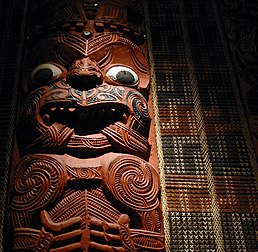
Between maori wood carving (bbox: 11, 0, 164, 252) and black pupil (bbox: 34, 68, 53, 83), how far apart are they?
0.04 feet

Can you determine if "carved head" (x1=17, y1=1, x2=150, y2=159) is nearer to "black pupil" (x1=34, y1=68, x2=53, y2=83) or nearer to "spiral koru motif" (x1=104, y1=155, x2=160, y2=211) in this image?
"black pupil" (x1=34, y1=68, x2=53, y2=83)

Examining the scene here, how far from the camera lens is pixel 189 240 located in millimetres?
3607

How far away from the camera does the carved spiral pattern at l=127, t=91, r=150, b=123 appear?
3.90m

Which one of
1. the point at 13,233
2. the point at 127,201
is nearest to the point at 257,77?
the point at 127,201

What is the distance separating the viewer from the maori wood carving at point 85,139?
329 centimetres

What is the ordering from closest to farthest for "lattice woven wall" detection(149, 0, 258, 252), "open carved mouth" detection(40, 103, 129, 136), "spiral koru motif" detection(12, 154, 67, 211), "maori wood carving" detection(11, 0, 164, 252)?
1. "maori wood carving" detection(11, 0, 164, 252)
2. "spiral koru motif" detection(12, 154, 67, 211)
3. "lattice woven wall" detection(149, 0, 258, 252)
4. "open carved mouth" detection(40, 103, 129, 136)

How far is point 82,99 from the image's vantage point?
12.5 feet

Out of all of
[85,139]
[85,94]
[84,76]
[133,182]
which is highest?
[84,76]

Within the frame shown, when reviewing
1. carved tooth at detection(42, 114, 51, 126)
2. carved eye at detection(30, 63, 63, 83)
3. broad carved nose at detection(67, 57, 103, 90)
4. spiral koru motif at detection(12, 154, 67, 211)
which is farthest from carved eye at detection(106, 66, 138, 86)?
spiral koru motif at detection(12, 154, 67, 211)

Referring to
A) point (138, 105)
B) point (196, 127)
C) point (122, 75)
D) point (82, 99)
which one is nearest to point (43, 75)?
point (82, 99)

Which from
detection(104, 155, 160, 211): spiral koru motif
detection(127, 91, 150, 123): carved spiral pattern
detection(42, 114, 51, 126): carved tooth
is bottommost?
detection(104, 155, 160, 211): spiral koru motif

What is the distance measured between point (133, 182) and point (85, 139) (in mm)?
570

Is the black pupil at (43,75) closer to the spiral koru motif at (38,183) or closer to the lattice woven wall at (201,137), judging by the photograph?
the spiral koru motif at (38,183)

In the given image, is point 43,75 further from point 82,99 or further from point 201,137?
point 201,137
